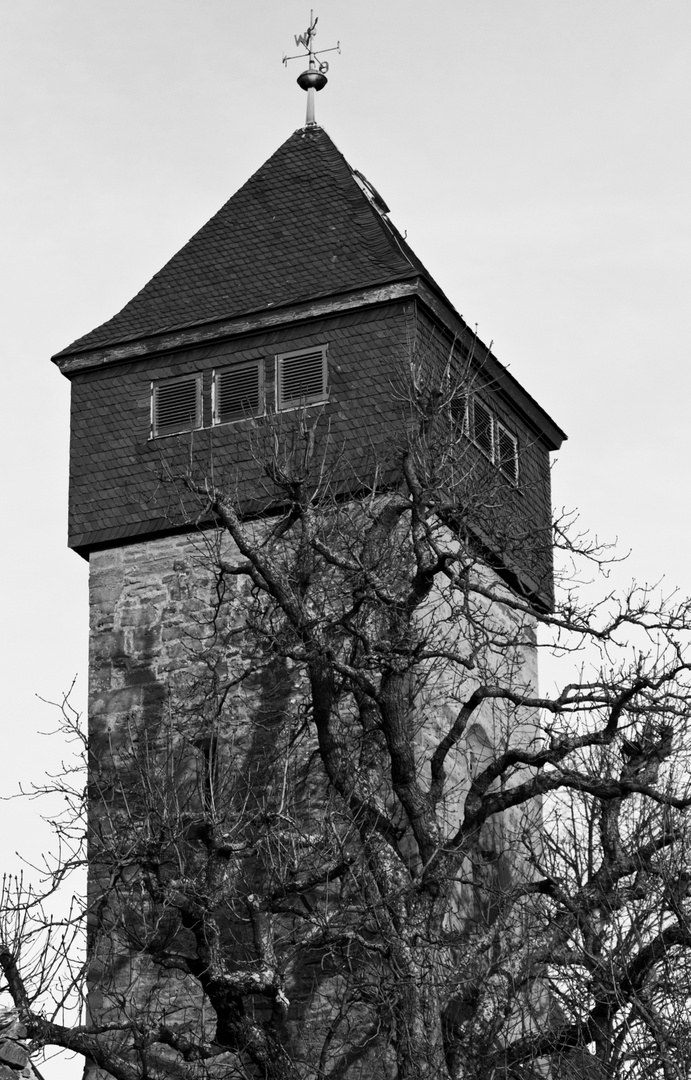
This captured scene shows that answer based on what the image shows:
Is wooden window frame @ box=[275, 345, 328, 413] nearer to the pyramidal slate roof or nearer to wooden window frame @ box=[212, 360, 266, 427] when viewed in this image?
wooden window frame @ box=[212, 360, 266, 427]

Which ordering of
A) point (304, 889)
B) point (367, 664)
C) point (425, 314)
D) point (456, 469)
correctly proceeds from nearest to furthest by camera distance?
point (304, 889)
point (367, 664)
point (456, 469)
point (425, 314)

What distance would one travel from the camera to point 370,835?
46.7ft

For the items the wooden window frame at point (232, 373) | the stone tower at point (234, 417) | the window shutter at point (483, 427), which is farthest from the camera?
the window shutter at point (483, 427)

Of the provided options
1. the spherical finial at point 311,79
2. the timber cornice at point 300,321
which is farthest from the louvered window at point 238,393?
the spherical finial at point 311,79

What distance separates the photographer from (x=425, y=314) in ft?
58.6

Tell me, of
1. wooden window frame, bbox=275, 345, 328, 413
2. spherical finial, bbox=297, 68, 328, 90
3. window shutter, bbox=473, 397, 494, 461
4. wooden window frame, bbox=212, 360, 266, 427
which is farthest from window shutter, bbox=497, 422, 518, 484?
spherical finial, bbox=297, 68, 328, 90

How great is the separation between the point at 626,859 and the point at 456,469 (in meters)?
3.51

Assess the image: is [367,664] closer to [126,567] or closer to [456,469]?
[456,469]

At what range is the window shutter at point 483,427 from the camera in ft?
61.3

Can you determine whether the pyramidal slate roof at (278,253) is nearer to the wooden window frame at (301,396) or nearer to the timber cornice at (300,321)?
the timber cornice at (300,321)

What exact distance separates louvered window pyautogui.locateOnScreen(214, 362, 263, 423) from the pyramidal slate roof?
482mm

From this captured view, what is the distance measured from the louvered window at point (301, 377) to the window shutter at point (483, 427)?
58.2 inches

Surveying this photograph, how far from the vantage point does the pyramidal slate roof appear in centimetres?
1847

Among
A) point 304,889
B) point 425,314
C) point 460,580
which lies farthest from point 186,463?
point 304,889
